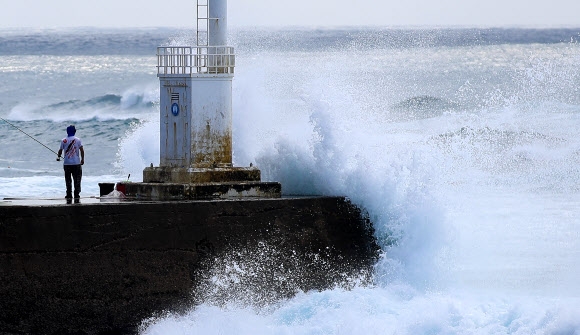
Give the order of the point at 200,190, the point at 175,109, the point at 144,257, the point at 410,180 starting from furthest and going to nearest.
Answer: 1. the point at 410,180
2. the point at 175,109
3. the point at 200,190
4. the point at 144,257

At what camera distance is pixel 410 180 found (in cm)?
1530

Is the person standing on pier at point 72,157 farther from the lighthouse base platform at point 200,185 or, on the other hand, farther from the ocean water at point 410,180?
the ocean water at point 410,180

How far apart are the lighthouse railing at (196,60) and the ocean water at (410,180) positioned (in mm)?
1595

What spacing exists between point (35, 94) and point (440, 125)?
21.8 m

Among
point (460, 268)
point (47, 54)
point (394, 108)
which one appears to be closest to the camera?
point (460, 268)

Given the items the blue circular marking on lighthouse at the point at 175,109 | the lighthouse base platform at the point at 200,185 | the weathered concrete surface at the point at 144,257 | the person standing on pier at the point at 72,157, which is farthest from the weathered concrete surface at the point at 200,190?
the blue circular marking on lighthouse at the point at 175,109

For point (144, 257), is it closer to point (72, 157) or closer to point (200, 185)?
point (200, 185)

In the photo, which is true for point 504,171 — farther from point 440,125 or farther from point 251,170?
point 251,170

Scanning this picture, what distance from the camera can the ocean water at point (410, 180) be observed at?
1358 cm

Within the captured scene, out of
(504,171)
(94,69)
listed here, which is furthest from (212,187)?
(94,69)

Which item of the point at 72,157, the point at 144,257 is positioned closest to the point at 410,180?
the point at 144,257

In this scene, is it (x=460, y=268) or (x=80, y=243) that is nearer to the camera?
(x=80, y=243)

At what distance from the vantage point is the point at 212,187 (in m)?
14.1

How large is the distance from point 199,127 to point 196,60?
2.52 feet
